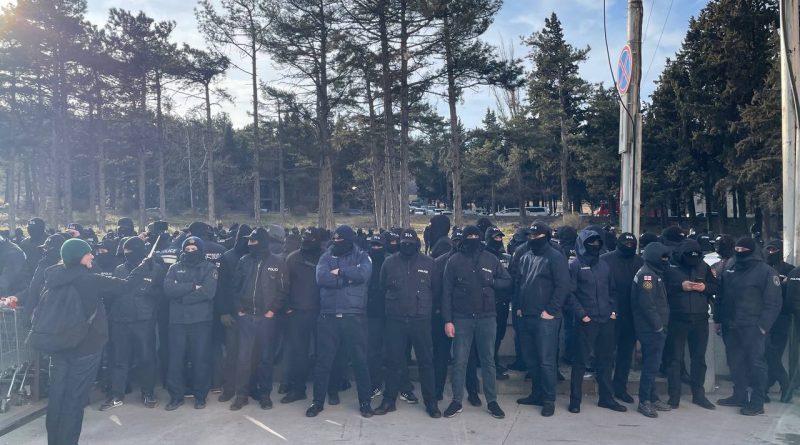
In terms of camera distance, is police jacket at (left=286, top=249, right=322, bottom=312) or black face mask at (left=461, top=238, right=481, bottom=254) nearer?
black face mask at (left=461, top=238, right=481, bottom=254)

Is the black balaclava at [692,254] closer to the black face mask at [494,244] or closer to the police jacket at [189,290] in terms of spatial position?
the black face mask at [494,244]

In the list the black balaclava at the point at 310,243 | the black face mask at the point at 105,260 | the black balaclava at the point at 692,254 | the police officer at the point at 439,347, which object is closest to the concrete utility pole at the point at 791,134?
the black balaclava at the point at 692,254

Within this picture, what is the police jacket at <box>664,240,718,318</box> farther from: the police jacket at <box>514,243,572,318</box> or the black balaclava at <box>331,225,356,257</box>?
the black balaclava at <box>331,225,356,257</box>

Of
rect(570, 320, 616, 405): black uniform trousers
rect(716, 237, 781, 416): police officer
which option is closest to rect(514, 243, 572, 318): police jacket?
rect(570, 320, 616, 405): black uniform trousers

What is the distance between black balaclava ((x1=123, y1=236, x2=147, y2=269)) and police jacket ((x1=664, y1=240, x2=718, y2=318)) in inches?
261

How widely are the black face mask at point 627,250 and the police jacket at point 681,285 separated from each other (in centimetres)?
46

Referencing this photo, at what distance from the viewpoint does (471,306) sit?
6.68 metres

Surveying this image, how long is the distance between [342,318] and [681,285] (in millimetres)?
4123

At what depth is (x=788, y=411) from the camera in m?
6.84

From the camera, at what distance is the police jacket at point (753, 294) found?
22.3 ft

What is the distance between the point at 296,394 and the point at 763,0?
116 ft

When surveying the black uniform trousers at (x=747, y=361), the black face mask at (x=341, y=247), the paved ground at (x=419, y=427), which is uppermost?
the black face mask at (x=341, y=247)

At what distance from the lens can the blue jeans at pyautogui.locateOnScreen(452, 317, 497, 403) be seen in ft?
22.2

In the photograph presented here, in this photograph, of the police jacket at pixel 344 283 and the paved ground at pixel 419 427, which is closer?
the paved ground at pixel 419 427
